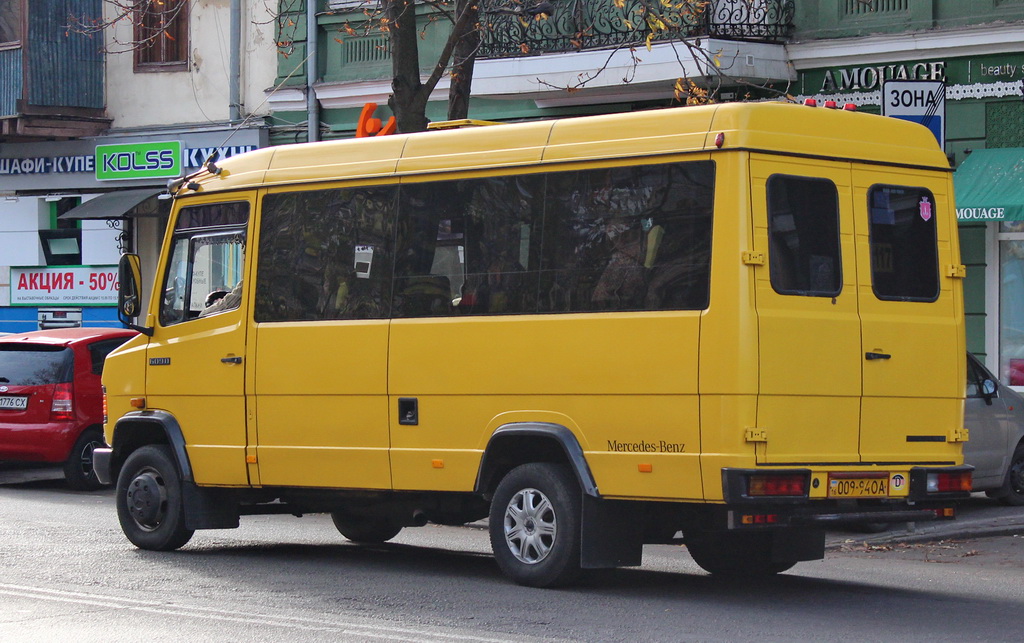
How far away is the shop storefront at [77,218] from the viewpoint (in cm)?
2525

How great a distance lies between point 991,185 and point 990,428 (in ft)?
13.2

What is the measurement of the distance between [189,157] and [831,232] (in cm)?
1757

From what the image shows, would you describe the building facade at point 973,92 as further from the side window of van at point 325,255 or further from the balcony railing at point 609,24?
the side window of van at point 325,255

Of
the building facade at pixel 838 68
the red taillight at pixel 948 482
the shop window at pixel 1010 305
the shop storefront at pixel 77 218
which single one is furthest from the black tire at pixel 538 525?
the shop storefront at pixel 77 218

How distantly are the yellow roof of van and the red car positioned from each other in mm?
6728

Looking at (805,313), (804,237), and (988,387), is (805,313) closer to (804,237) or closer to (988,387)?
(804,237)

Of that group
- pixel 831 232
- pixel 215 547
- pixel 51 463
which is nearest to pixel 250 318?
pixel 215 547

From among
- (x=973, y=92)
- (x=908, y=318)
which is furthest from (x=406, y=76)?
(x=908, y=318)

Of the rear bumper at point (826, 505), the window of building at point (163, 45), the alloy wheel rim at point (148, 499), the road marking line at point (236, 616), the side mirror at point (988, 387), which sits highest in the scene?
the window of building at point (163, 45)

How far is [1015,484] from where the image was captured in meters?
15.0

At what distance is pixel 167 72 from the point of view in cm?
2552

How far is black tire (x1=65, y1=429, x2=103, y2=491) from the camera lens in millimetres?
16703

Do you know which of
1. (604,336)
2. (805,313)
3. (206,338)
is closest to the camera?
(805,313)

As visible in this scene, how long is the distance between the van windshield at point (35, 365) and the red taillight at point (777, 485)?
10109mm
